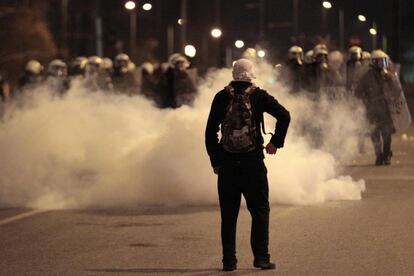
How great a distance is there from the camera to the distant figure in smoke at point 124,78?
26.2 meters

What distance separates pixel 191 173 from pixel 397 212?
256 cm

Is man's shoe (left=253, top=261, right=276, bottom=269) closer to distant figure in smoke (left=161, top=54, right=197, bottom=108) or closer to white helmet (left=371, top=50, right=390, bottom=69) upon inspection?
white helmet (left=371, top=50, right=390, bottom=69)

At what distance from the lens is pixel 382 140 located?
2053cm

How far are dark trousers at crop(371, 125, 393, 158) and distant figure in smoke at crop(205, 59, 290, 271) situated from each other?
11316mm

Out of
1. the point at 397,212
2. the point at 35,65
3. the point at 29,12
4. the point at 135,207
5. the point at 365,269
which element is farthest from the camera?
the point at 29,12

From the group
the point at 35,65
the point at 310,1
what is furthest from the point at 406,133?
the point at 310,1

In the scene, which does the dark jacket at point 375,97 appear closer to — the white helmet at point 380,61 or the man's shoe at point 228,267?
the white helmet at point 380,61

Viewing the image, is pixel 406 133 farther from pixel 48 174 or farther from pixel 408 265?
pixel 408 265

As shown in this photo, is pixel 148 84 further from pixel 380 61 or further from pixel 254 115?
A: pixel 254 115

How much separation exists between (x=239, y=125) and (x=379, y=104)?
38.7 feet

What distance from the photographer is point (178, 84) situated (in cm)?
2381

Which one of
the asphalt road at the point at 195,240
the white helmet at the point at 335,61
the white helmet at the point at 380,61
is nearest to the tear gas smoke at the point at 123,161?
the asphalt road at the point at 195,240

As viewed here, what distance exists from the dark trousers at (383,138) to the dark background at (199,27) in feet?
63.6

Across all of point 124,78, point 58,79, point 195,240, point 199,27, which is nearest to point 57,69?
point 124,78
